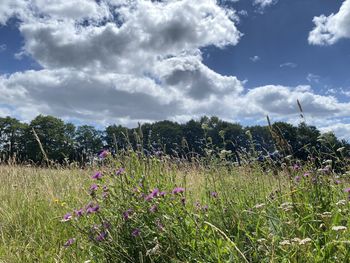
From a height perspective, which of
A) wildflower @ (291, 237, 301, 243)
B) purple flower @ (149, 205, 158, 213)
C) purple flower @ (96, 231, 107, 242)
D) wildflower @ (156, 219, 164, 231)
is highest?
purple flower @ (149, 205, 158, 213)

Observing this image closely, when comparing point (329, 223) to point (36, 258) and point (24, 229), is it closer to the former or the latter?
point (36, 258)

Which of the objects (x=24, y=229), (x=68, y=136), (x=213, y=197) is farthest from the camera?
(x=68, y=136)

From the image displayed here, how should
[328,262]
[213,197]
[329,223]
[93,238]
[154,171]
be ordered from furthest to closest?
[154,171] → [213,197] → [93,238] → [329,223] → [328,262]

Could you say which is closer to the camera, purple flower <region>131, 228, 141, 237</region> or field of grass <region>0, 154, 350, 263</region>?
Result: field of grass <region>0, 154, 350, 263</region>

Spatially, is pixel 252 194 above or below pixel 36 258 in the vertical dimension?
above

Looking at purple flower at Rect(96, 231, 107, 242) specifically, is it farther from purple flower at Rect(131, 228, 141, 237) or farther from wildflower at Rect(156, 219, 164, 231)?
wildflower at Rect(156, 219, 164, 231)

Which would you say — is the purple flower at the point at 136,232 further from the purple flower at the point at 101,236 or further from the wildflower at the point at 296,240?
the wildflower at the point at 296,240

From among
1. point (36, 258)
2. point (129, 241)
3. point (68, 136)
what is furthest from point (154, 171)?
point (68, 136)

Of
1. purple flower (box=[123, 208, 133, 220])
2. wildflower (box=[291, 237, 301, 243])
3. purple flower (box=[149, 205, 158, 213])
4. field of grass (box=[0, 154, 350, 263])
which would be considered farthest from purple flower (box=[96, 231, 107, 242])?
wildflower (box=[291, 237, 301, 243])

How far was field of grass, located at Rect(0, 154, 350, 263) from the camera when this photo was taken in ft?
6.97

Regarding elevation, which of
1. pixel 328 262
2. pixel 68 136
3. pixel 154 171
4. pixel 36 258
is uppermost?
pixel 68 136

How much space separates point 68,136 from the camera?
6412 centimetres

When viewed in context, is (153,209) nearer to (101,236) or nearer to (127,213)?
(127,213)

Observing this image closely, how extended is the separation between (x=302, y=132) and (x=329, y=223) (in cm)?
140
